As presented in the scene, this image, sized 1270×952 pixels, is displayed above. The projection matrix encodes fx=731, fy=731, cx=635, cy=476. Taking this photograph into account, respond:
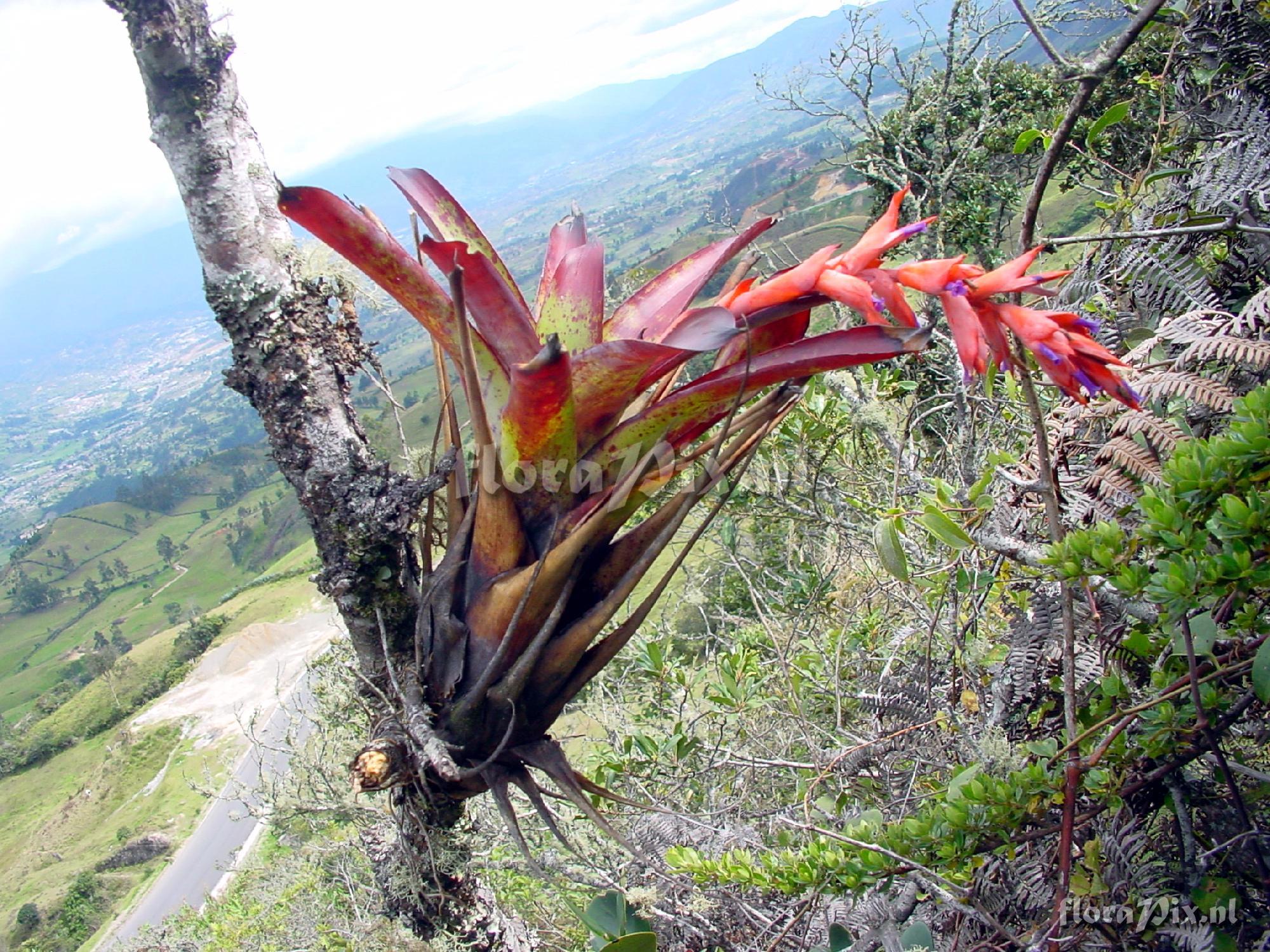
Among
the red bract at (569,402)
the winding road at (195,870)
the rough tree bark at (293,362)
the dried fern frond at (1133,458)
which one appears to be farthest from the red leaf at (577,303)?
the winding road at (195,870)

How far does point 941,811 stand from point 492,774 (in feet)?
2.79

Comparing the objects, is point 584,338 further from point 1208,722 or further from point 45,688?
point 45,688

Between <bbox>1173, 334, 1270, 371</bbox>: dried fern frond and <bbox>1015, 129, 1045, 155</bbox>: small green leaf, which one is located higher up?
<bbox>1015, 129, 1045, 155</bbox>: small green leaf

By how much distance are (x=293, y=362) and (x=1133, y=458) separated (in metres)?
1.62

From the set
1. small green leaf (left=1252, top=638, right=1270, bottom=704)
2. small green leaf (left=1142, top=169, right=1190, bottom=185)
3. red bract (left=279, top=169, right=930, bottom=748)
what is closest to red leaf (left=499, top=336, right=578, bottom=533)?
red bract (left=279, top=169, right=930, bottom=748)

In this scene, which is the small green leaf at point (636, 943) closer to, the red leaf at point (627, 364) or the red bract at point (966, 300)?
the red leaf at point (627, 364)

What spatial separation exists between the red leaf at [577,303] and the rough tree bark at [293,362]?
0.38m

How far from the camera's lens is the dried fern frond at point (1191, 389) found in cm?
112

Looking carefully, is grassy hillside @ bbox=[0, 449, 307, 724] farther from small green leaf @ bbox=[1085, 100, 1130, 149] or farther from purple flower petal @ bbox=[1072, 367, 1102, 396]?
purple flower petal @ bbox=[1072, 367, 1102, 396]

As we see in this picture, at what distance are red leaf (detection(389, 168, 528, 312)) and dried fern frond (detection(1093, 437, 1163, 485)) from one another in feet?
3.51

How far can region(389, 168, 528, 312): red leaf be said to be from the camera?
4.85ft

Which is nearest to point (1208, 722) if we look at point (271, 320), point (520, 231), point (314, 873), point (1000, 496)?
point (1000, 496)

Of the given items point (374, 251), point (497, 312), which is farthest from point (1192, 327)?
point (374, 251)

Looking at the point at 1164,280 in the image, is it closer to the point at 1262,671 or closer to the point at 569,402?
the point at 1262,671
